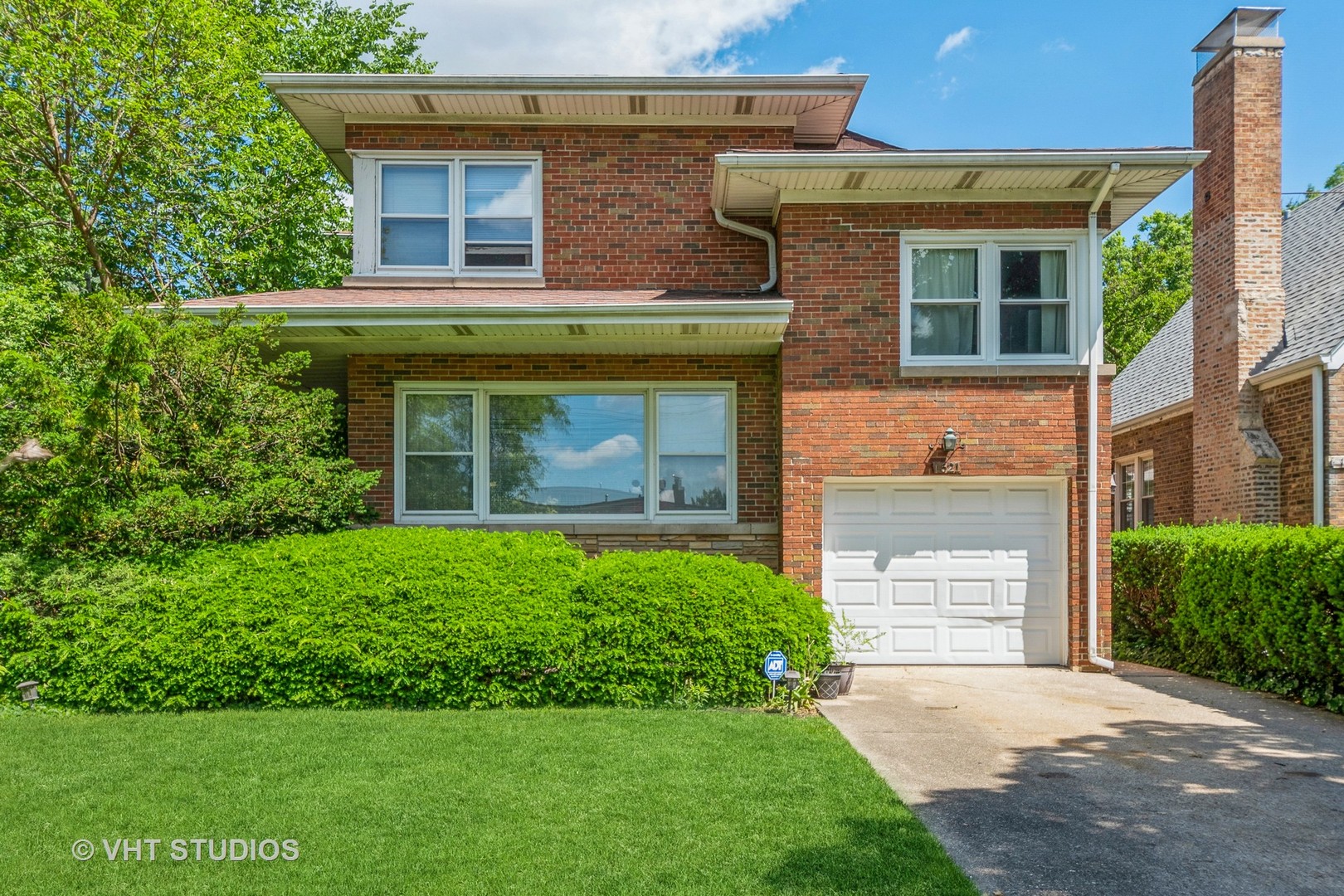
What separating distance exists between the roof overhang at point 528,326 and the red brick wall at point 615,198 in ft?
4.20

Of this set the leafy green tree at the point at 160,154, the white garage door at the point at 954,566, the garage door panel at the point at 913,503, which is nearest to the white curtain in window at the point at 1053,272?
the white garage door at the point at 954,566

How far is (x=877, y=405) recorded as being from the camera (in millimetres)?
9812

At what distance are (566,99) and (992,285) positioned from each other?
5451 millimetres

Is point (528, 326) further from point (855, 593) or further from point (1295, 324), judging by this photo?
point (1295, 324)

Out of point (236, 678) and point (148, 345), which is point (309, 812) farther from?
point (148, 345)

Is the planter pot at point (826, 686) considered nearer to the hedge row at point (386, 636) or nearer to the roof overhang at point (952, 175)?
the hedge row at point (386, 636)

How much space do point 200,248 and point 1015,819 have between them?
673 inches

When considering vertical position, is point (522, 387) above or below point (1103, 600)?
above

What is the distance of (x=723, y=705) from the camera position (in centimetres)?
785

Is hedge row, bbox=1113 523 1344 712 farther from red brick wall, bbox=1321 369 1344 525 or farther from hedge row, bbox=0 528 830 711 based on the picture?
hedge row, bbox=0 528 830 711

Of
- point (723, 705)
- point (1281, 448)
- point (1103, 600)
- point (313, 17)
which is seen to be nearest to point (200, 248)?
point (313, 17)

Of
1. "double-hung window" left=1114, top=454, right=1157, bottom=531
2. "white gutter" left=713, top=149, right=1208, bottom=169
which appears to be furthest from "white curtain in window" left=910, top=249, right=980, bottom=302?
"double-hung window" left=1114, top=454, right=1157, bottom=531

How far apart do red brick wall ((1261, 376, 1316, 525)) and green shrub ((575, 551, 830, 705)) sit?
28.5 ft

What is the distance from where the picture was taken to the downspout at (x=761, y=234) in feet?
34.6
